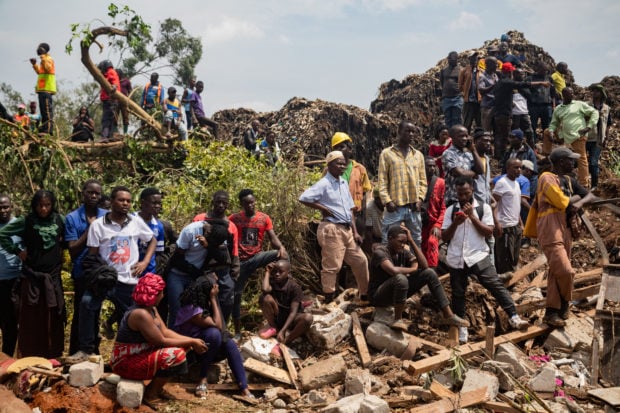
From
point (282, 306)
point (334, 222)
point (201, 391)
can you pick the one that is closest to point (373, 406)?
point (201, 391)

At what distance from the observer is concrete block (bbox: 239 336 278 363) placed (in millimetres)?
5996

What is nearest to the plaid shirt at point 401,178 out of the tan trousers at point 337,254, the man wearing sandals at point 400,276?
the man wearing sandals at point 400,276

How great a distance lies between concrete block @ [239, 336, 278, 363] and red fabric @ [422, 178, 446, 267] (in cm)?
220

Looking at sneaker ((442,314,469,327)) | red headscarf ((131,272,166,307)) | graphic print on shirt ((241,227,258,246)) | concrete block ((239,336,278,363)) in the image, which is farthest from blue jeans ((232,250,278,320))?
sneaker ((442,314,469,327))

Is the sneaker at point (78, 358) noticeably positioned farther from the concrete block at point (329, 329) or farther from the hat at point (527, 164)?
the hat at point (527, 164)

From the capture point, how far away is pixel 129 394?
489 centimetres

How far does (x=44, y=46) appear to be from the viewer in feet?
34.7

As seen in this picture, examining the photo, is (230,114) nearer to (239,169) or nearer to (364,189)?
(239,169)

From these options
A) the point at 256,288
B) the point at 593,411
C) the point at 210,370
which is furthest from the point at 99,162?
the point at 593,411

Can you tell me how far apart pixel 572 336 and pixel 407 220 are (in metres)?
2.26

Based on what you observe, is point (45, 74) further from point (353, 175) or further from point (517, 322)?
point (517, 322)

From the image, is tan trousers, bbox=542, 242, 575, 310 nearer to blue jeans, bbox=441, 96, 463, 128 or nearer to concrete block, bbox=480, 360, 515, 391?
concrete block, bbox=480, 360, 515, 391

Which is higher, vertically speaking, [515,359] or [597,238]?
[597,238]

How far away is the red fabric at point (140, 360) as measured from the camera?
4.97 metres
